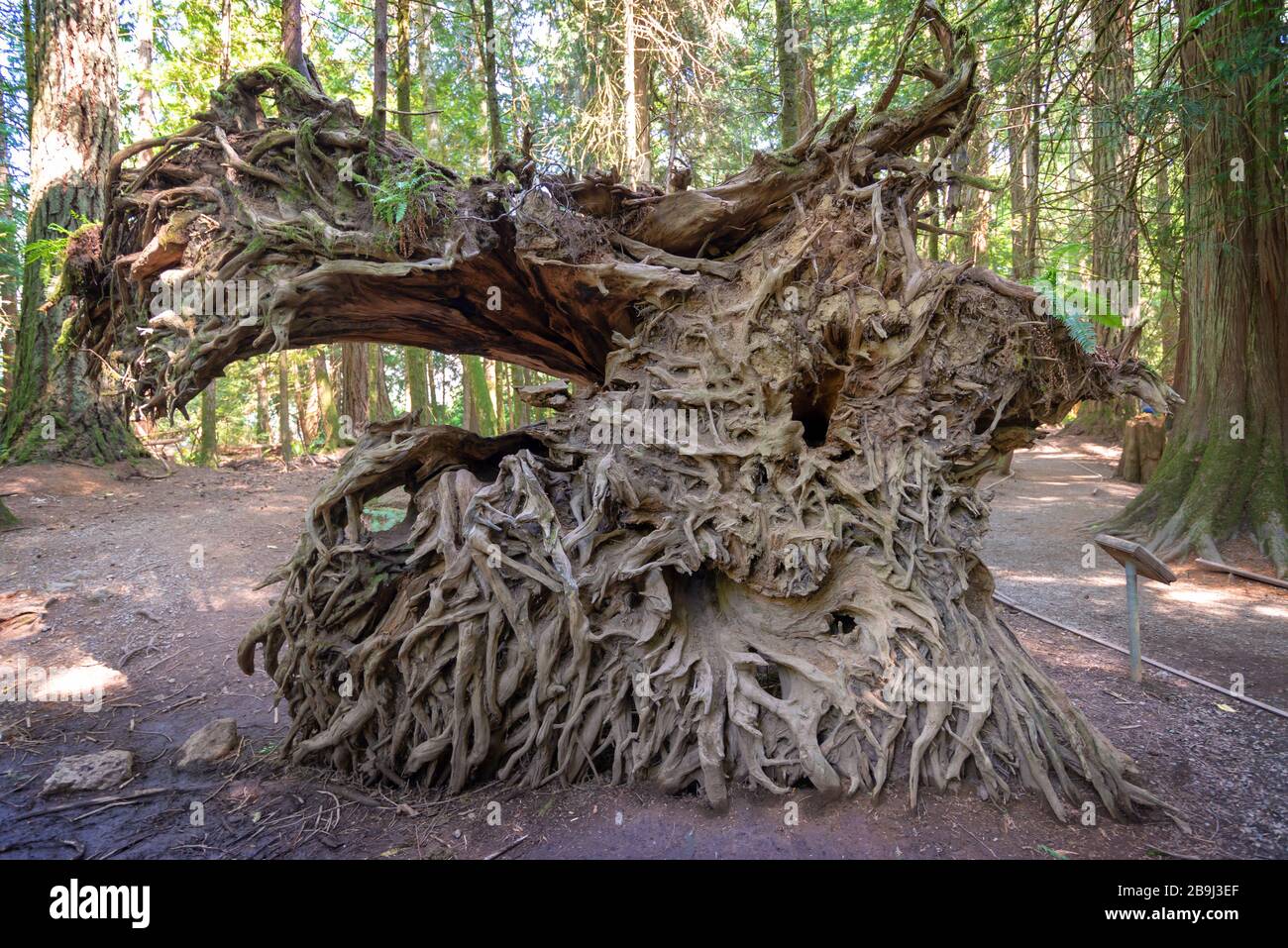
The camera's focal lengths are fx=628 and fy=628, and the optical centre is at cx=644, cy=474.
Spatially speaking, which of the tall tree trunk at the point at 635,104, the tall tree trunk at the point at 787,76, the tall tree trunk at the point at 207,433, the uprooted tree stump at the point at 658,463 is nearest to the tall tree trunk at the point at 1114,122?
the uprooted tree stump at the point at 658,463

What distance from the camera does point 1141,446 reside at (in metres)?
11.2

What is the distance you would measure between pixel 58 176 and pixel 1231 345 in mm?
13104

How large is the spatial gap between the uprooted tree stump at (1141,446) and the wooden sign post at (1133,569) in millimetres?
8162

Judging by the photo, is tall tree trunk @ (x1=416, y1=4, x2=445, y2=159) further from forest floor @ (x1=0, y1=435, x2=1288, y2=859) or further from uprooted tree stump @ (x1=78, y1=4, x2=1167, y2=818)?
uprooted tree stump @ (x1=78, y1=4, x2=1167, y2=818)

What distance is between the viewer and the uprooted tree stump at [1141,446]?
11.0 m

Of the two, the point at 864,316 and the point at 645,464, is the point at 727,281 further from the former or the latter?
the point at 645,464

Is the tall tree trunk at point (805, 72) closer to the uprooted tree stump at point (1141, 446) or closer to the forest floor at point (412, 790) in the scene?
the forest floor at point (412, 790)

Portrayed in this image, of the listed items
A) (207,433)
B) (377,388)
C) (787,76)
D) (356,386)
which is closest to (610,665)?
(787,76)

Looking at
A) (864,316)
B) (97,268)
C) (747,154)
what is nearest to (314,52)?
(747,154)

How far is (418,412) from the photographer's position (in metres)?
4.28

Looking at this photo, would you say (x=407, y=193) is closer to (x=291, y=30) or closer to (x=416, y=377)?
(x=291, y=30)

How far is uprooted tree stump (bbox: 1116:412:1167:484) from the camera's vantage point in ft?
36.0
